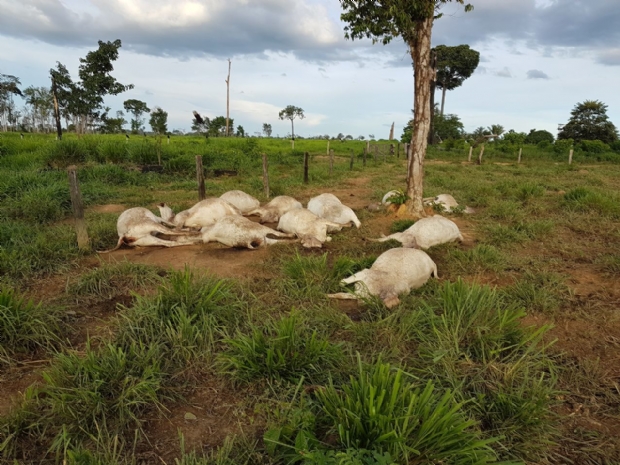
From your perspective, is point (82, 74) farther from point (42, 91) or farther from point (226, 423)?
point (42, 91)

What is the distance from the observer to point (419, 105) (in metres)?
6.93

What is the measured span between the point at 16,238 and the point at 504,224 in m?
7.38

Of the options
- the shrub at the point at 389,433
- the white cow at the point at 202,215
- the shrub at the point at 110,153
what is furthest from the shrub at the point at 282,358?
the shrub at the point at 110,153

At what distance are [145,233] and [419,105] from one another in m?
5.20

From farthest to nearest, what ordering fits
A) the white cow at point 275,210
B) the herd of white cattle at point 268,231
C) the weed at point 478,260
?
the white cow at point 275,210
the weed at point 478,260
the herd of white cattle at point 268,231

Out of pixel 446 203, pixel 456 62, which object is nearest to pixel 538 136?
pixel 456 62

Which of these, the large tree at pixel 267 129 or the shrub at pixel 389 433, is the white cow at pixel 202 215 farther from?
the large tree at pixel 267 129

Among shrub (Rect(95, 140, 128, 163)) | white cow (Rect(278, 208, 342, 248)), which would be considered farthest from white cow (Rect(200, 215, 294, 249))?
shrub (Rect(95, 140, 128, 163))

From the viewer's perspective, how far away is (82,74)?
2650 cm

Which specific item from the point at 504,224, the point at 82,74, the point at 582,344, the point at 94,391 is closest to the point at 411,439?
the point at 94,391

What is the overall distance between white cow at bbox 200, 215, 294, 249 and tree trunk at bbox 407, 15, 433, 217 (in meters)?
3.38

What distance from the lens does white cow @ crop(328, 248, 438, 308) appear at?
3477mm

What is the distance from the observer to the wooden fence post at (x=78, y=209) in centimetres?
460

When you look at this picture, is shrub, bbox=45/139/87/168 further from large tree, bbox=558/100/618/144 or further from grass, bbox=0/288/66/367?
large tree, bbox=558/100/618/144
